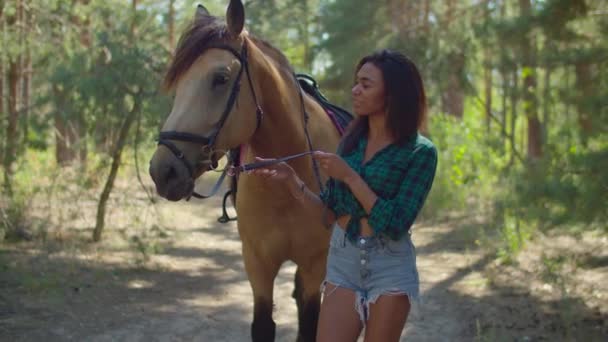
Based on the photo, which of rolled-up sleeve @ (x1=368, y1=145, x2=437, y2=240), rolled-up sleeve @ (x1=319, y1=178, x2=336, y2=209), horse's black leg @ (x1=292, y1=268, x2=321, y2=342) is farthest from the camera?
horse's black leg @ (x1=292, y1=268, x2=321, y2=342)

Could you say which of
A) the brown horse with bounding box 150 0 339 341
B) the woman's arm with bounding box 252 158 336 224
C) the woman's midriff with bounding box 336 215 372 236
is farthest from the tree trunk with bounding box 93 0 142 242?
the woman's midriff with bounding box 336 215 372 236

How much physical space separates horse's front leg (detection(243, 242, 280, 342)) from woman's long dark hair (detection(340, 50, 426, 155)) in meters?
1.38

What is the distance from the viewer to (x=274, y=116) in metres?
3.25

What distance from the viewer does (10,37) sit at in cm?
670

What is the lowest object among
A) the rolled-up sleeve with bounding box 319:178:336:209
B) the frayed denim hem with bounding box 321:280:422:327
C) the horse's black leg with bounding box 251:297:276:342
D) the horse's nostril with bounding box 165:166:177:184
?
the horse's black leg with bounding box 251:297:276:342

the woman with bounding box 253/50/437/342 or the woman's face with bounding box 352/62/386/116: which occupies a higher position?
the woman's face with bounding box 352/62/386/116

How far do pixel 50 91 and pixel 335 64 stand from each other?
10630 millimetres

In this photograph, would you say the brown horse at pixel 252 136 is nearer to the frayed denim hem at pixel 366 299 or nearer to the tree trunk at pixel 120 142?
the frayed denim hem at pixel 366 299

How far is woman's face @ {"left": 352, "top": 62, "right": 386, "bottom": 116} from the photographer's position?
93.5 inches

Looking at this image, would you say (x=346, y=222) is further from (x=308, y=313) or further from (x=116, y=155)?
(x=116, y=155)

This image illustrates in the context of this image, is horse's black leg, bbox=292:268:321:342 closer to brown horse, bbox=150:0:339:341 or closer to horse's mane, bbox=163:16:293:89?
brown horse, bbox=150:0:339:341

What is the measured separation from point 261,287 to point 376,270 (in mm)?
1337

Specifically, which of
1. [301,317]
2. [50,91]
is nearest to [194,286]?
[50,91]

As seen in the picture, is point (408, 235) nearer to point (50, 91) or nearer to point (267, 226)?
point (267, 226)
